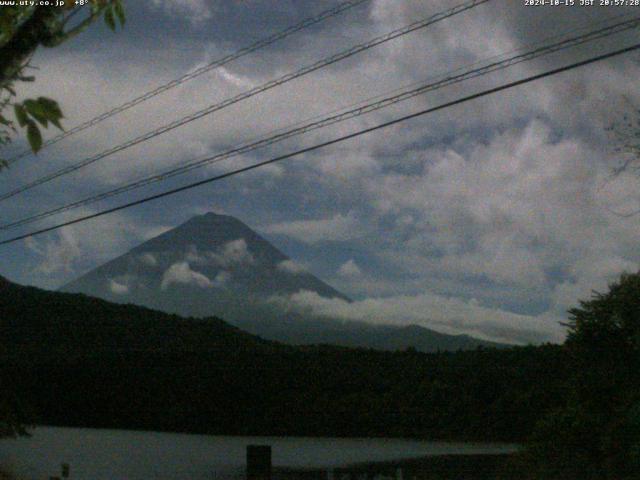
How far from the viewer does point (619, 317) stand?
15047 mm

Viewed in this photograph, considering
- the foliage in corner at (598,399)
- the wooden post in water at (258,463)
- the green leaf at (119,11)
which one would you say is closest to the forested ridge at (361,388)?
the foliage in corner at (598,399)

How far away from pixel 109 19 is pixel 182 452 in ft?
86.1

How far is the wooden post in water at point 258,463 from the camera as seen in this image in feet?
32.2

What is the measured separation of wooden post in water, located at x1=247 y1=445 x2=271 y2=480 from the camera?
32.2 ft

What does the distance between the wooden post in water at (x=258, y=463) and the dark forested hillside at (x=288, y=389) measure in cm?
1425

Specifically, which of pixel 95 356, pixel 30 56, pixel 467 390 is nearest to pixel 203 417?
pixel 95 356

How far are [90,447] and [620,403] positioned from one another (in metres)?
21.2

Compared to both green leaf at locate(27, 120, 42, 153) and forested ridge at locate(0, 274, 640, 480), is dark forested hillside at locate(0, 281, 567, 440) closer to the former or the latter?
forested ridge at locate(0, 274, 640, 480)

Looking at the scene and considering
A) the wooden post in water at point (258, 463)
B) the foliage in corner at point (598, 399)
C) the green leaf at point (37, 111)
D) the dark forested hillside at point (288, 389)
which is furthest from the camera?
the dark forested hillside at point (288, 389)

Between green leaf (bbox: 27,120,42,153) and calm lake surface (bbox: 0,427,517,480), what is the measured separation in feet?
54.0

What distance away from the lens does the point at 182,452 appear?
28250 millimetres

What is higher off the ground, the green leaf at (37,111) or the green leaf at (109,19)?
the green leaf at (109,19)

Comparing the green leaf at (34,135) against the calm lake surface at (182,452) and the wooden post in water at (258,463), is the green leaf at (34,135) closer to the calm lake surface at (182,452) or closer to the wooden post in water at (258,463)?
the wooden post in water at (258,463)

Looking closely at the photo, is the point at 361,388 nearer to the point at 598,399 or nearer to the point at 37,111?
the point at 598,399
